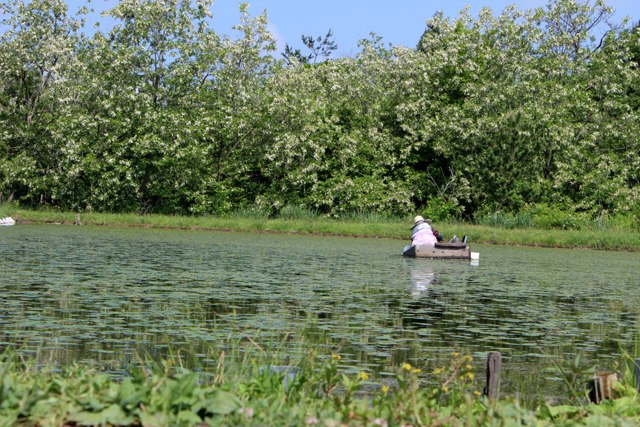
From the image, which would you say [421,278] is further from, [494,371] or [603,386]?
[494,371]

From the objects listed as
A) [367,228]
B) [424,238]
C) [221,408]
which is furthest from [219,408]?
[367,228]

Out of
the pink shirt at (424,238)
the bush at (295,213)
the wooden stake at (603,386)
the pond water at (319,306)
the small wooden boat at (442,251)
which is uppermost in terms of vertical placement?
the bush at (295,213)

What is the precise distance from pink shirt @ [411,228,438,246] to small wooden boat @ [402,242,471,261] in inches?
12.6

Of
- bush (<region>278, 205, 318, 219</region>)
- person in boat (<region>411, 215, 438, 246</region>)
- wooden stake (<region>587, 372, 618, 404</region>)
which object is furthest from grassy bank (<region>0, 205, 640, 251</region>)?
wooden stake (<region>587, 372, 618, 404</region>)

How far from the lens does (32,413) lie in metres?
4.38

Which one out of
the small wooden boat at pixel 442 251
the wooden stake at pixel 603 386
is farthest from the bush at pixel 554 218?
the wooden stake at pixel 603 386

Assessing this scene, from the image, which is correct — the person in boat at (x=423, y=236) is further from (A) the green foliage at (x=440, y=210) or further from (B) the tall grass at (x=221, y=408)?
(B) the tall grass at (x=221, y=408)

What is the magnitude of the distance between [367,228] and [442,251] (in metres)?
13.2

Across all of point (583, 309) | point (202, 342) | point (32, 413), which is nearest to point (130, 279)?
point (202, 342)

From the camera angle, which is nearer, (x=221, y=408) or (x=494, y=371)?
(x=221, y=408)

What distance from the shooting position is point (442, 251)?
24.6 meters

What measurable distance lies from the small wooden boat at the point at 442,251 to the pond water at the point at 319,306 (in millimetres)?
935

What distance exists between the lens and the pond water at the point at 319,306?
8773mm

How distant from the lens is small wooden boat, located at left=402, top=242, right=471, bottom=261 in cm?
2419
